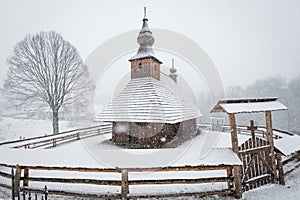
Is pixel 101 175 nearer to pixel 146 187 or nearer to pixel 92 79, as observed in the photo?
pixel 146 187

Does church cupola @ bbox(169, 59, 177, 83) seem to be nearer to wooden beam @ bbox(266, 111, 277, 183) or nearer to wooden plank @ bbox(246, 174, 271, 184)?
wooden beam @ bbox(266, 111, 277, 183)

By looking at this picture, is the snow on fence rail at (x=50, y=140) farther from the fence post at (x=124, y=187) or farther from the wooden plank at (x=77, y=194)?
the fence post at (x=124, y=187)

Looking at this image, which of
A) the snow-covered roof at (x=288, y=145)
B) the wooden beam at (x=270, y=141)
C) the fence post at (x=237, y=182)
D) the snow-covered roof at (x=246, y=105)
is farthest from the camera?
the snow-covered roof at (x=288, y=145)

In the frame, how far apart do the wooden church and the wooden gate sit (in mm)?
5476

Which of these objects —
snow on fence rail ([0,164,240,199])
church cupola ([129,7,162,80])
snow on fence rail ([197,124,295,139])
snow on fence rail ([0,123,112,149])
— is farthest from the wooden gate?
snow on fence rail ([0,123,112,149])

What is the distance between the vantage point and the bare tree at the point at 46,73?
15844mm

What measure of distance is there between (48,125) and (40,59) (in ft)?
54.1

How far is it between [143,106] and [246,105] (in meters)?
7.55

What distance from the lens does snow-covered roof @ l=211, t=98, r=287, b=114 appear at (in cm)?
615

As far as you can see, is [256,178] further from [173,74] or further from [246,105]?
[173,74]

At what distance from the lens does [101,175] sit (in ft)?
25.9

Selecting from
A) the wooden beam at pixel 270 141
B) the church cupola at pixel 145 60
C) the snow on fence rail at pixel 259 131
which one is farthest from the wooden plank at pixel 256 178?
the church cupola at pixel 145 60

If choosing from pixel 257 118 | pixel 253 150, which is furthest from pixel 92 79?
pixel 257 118

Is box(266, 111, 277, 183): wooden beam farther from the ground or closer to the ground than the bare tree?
closer to the ground
